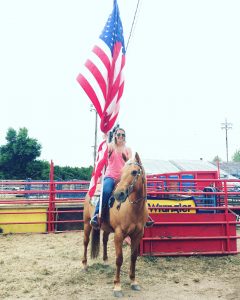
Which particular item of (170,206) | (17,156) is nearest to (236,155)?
(17,156)

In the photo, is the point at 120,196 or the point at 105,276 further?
the point at 105,276

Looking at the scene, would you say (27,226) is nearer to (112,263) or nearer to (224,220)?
(112,263)

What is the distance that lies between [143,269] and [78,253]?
1744 mm

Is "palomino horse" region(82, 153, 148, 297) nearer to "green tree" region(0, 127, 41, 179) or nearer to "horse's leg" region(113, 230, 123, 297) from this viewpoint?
"horse's leg" region(113, 230, 123, 297)

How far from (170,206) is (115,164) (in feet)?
6.59

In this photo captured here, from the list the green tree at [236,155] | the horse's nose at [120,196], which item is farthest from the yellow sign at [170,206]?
the green tree at [236,155]

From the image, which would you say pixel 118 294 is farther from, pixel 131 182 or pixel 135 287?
pixel 131 182

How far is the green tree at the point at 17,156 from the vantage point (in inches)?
1205

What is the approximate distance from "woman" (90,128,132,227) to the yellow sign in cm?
159

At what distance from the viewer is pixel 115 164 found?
4.83 metres

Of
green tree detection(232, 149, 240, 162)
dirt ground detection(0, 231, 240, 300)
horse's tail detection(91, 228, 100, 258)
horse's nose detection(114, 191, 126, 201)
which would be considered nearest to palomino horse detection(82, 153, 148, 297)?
horse's nose detection(114, 191, 126, 201)

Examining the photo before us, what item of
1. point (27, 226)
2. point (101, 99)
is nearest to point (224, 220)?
point (101, 99)

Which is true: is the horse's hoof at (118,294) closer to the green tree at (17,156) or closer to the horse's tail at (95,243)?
the horse's tail at (95,243)

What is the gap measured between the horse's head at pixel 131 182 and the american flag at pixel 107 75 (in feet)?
3.35
